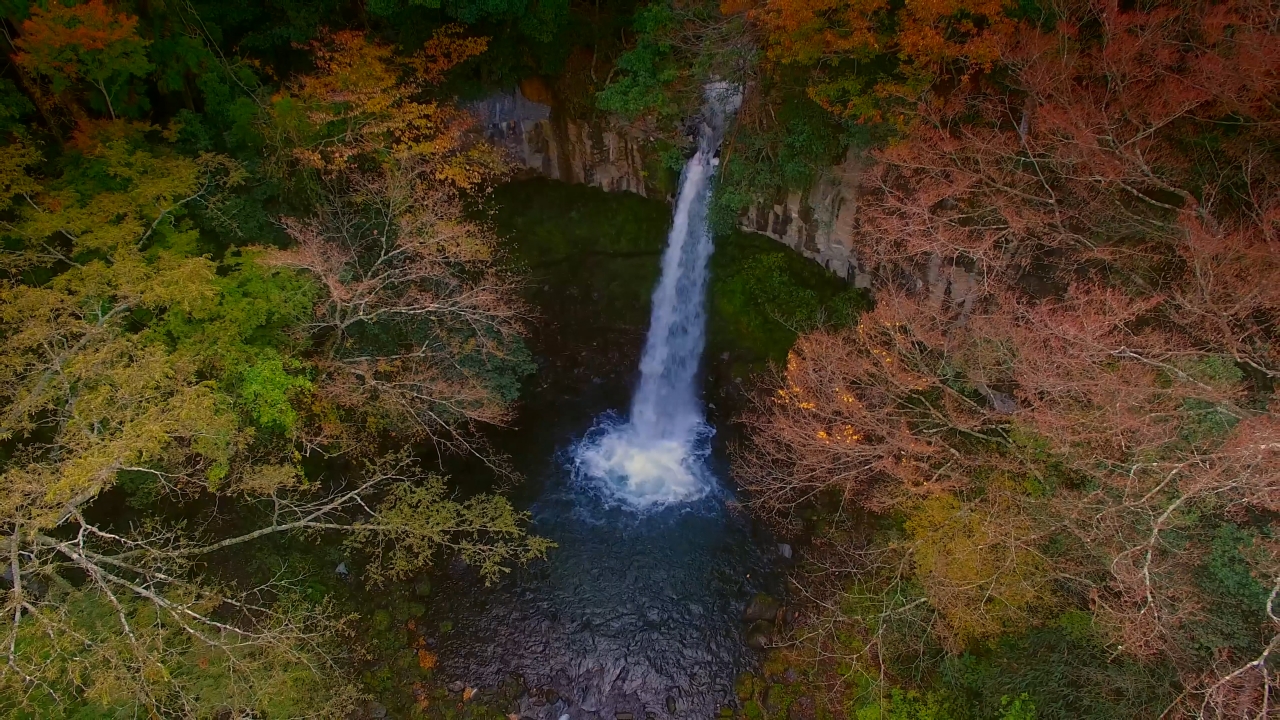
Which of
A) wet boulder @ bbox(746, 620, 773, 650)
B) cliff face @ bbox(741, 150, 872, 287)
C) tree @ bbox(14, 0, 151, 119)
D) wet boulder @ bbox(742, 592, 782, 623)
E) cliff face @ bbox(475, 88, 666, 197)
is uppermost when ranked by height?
tree @ bbox(14, 0, 151, 119)

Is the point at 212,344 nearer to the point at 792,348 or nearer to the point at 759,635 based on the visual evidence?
the point at 759,635

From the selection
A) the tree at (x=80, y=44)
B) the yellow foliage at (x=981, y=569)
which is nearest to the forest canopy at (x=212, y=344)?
the tree at (x=80, y=44)

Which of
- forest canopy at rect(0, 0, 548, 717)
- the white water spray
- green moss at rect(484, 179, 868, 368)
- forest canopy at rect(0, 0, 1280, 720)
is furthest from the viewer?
green moss at rect(484, 179, 868, 368)

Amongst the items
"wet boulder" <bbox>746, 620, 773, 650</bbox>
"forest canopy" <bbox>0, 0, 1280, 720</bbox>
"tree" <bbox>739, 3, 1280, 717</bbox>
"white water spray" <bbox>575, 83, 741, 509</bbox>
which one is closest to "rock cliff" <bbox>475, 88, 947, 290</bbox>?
"forest canopy" <bbox>0, 0, 1280, 720</bbox>

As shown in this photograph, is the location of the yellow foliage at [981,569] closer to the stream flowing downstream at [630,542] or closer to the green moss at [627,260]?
the stream flowing downstream at [630,542]

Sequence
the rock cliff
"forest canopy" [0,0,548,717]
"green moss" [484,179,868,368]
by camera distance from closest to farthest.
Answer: "forest canopy" [0,0,548,717]
the rock cliff
"green moss" [484,179,868,368]

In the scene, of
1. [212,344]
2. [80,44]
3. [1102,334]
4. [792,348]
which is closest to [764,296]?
[792,348]

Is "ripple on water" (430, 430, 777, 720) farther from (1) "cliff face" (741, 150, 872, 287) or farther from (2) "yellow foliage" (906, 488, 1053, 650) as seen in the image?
(1) "cliff face" (741, 150, 872, 287)

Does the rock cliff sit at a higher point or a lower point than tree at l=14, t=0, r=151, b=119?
lower
